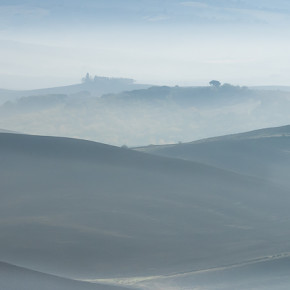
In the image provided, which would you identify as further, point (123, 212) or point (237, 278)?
point (123, 212)

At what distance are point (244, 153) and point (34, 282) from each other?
129m

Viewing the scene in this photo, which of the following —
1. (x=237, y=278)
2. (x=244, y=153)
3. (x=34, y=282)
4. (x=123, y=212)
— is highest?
(x=244, y=153)

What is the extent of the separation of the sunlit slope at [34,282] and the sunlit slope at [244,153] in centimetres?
9469

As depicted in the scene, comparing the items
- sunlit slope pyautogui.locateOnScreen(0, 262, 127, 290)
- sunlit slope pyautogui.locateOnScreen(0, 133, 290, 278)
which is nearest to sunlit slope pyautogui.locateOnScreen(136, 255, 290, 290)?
sunlit slope pyautogui.locateOnScreen(0, 133, 290, 278)

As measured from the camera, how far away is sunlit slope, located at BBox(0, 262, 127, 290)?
4534 cm

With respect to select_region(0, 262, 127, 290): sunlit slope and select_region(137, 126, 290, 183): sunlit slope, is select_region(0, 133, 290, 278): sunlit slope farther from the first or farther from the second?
select_region(137, 126, 290, 183): sunlit slope

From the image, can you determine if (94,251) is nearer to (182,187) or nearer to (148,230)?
(148,230)

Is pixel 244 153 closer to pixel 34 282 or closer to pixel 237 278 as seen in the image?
pixel 237 278

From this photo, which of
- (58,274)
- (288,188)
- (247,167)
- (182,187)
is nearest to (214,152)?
(247,167)

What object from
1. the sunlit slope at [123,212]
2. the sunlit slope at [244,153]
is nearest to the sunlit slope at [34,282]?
the sunlit slope at [123,212]

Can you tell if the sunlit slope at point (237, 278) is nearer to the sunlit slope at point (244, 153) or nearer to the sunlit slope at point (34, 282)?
the sunlit slope at point (34, 282)

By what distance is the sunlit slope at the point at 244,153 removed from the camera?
503 ft

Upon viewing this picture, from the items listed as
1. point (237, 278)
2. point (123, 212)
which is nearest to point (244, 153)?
point (123, 212)

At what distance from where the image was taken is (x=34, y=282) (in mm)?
47094
